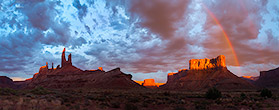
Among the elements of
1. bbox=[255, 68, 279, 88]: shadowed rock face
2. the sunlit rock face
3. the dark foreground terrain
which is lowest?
bbox=[255, 68, 279, 88]: shadowed rock face

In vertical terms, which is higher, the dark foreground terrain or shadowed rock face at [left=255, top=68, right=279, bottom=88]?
the dark foreground terrain

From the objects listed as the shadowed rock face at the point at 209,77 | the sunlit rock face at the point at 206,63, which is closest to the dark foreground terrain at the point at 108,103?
the shadowed rock face at the point at 209,77

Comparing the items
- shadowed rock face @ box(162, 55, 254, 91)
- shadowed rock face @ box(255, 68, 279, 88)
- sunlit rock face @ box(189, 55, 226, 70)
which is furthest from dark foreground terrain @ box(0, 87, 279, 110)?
shadowed rock face @ box(255, 68, 279, 88)

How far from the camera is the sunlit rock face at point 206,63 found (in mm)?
120925

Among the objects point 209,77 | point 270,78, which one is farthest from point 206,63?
point 270,78

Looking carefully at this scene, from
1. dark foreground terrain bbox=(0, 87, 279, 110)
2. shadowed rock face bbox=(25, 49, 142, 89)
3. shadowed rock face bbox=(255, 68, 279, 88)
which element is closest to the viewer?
dark foreground terrain bbox=(0, 87, 279, 110)

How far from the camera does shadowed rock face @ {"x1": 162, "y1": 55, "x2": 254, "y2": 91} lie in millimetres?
95688

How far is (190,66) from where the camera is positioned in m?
142

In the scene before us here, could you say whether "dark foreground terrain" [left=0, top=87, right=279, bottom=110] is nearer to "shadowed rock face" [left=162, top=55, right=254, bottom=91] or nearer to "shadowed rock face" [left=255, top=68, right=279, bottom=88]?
"shadowed rock face" [left=162, top=55, right=254, bottom=91]

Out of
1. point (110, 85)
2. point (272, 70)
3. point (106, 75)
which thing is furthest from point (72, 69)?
point (272, 70)

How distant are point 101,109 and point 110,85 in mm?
56966

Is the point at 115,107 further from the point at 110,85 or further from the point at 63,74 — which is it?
the point at 63,74

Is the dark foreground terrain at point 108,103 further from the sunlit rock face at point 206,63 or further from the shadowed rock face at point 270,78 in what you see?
the shadowed rock face at point 270,78

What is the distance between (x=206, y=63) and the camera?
13250cm
